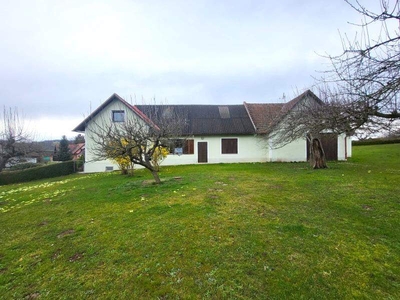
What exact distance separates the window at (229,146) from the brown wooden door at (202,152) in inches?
65.8

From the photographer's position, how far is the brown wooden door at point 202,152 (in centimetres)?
1858

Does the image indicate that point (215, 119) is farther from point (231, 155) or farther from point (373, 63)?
point (373, 63)

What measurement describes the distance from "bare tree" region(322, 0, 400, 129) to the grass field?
7.70ft

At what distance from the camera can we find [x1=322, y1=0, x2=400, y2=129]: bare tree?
314 cm

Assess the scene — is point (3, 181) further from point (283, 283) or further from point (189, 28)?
point (283, 283)

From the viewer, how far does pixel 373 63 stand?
3348 millimetres

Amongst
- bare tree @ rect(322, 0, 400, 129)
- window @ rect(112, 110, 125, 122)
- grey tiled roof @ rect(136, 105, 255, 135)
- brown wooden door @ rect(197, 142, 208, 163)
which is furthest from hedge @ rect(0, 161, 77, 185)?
bare tree @ rect(322, 0, 400, 129)

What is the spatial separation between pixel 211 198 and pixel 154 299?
393 centimetres

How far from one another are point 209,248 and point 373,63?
4.09 metres

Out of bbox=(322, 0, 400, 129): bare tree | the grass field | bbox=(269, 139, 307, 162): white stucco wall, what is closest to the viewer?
the grass field

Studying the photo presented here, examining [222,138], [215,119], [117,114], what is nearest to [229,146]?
[222,138]

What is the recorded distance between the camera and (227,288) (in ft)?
8.34

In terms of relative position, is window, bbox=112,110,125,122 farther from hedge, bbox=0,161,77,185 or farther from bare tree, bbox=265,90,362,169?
bare tree, bbox=265,90,362,169

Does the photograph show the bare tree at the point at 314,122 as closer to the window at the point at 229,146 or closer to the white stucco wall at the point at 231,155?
the white stucco wall at the point at 231,155
